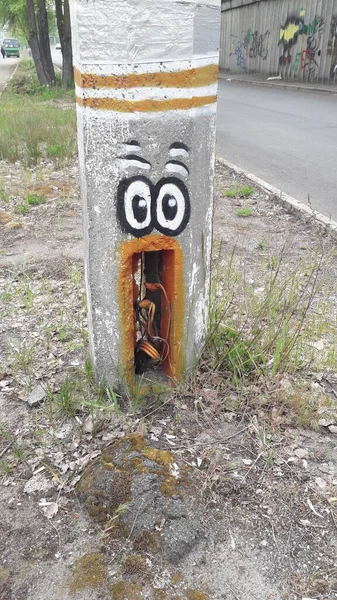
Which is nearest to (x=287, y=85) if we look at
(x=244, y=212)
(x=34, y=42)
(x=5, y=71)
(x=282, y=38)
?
(x=282, y=38)

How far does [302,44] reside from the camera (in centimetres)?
2203

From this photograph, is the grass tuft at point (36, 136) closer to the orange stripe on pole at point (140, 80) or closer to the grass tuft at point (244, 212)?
the grass tuft at point (244, 212)

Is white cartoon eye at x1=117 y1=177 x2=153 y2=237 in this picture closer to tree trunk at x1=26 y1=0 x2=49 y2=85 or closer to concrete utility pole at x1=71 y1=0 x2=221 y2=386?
concrete utility pole at x1=71 y1=0 x2=221 y2=386

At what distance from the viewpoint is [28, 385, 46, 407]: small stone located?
2.85 m

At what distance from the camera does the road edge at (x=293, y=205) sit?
5277 mm

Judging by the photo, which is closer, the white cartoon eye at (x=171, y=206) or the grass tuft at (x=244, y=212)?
the white cartoon eye at (x=171, y=206)

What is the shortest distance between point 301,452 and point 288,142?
28.3ft

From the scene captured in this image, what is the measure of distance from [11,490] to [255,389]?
1303 mm

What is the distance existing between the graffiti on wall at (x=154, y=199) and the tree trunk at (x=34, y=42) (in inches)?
792

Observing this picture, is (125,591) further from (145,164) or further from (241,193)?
(241,193)

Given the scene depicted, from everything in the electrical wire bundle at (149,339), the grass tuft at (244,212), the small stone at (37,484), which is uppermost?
the electrical wire bundle at (149,339)

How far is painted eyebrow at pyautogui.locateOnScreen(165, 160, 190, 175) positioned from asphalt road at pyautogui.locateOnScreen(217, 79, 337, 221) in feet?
12.2

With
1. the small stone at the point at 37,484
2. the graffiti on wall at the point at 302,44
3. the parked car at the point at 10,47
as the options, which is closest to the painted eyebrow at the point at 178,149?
the small stone at the point at 37,484

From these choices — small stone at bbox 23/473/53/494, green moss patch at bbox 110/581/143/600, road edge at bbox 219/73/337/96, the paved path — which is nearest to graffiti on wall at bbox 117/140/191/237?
small stone at bbox 23/473/53/494
